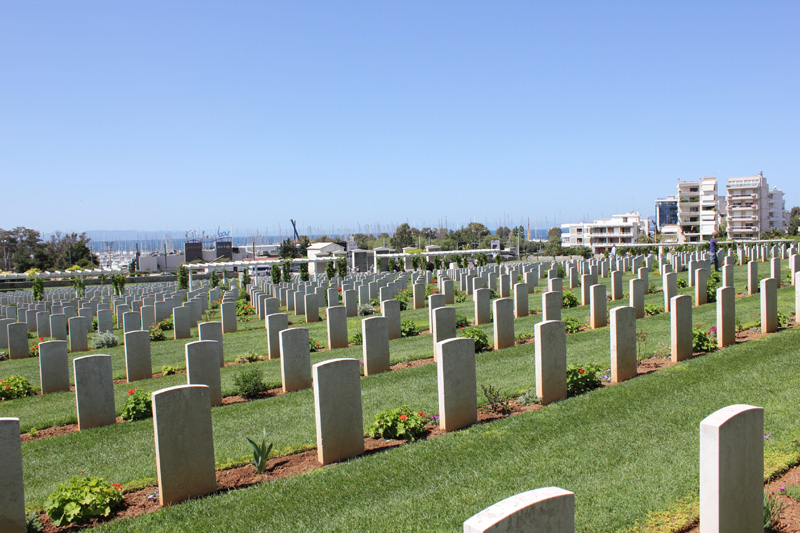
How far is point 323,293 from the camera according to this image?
24.9 metres

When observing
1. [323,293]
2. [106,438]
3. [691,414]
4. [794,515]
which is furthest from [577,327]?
[323,293]

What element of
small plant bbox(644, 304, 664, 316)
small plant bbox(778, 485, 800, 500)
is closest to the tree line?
small plant bbox(644, 304, 664, 316)

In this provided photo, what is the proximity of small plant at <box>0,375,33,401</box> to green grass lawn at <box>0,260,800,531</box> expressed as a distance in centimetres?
36

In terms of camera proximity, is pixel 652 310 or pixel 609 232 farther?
pixel 609 232

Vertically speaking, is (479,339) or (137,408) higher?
(479,339)

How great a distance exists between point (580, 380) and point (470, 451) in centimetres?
274

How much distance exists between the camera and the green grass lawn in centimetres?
514

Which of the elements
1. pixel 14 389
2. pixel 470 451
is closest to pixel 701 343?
Result: pixel 470 451

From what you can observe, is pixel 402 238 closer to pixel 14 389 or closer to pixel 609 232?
pixel 609 232

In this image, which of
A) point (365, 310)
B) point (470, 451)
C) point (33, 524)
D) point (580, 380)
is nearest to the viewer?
point (33, 524)

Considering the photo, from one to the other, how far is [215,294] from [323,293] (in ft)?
26.6

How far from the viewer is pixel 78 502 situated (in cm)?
536

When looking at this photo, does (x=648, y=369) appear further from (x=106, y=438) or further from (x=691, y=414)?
(x=106, y=438)

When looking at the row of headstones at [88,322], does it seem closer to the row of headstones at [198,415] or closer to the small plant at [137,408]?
the small plant at [137,408]
